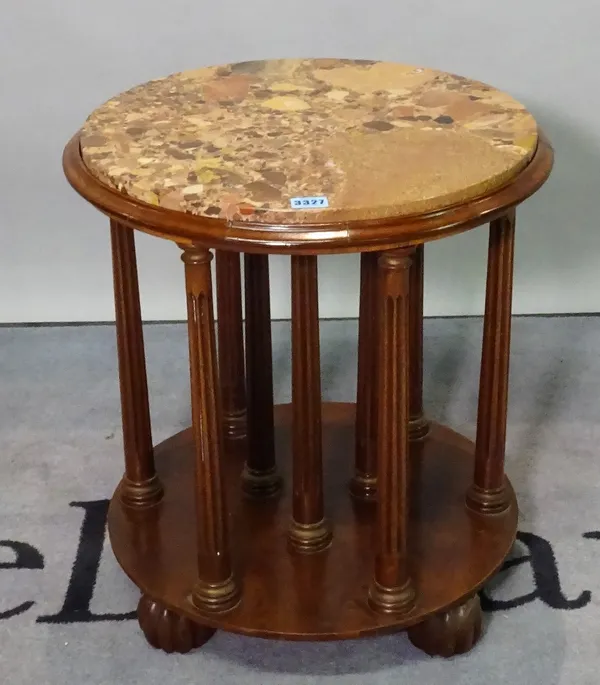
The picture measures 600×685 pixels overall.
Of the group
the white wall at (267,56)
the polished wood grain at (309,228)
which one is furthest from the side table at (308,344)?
the white wall at (267,56)

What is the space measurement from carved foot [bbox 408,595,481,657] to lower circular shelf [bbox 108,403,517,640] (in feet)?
0.08

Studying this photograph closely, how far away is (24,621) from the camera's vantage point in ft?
4.07

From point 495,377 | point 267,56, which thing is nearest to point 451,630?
point 495,377

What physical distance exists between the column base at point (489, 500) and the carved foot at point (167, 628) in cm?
39

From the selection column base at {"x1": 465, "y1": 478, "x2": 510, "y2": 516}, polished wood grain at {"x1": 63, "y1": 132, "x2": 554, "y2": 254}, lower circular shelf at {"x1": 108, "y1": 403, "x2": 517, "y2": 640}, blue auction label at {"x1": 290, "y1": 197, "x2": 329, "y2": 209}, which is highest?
blue auction label at {"x1": 290, "y1": 197, "x2": 329, "y2": 209}

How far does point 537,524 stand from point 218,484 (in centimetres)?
57

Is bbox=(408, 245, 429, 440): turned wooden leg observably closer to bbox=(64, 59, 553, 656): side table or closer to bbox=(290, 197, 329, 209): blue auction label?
bbox=(64, 59, 553, 656): side table

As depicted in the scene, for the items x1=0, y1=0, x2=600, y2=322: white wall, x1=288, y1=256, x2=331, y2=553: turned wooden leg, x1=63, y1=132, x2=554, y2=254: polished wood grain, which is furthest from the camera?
x1=0, y1=0, x2=600, y2=322: white wall

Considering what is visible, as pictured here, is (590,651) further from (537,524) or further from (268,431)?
(268,431)

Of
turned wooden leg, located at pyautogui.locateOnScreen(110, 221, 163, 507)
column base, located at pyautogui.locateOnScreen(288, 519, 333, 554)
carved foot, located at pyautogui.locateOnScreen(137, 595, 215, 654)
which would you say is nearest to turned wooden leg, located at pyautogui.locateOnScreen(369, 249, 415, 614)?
column base, located at pyautogui.locateOnScreen(288, 519, 333, 554)

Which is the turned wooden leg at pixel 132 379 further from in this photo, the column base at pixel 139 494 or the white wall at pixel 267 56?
the white wall at pixel 267 56

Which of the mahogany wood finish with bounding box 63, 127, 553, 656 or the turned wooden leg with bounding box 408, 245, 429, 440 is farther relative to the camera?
the turned wooden leg with bounding box 408, 245, 429, 440

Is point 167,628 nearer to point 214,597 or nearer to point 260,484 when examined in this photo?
point 214,597

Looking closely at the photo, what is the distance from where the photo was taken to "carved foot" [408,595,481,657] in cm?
115
